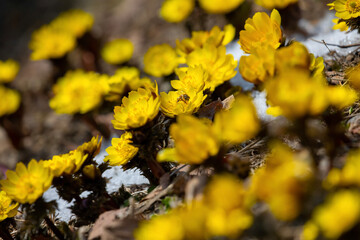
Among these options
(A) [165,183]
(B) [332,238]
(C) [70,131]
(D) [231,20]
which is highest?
(B) [332,238]

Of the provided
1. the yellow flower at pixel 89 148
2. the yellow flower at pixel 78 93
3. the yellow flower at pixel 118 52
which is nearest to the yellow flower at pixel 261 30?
the yellow flower at pixel 89 148

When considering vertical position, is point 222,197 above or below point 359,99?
above

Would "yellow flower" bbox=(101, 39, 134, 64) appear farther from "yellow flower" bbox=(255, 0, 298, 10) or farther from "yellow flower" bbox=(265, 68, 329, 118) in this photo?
"yellow flower" bbox=(265, 68, 329, 118)

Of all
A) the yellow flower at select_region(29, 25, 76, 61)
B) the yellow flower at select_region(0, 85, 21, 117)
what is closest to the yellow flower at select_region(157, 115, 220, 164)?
the yellow flower at select_region(29, 25, 76, 61)

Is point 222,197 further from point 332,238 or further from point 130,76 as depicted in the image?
point 130,76

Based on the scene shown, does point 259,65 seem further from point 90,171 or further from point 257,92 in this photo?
point 257,92

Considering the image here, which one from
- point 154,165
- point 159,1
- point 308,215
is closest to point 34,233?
point 154,165
